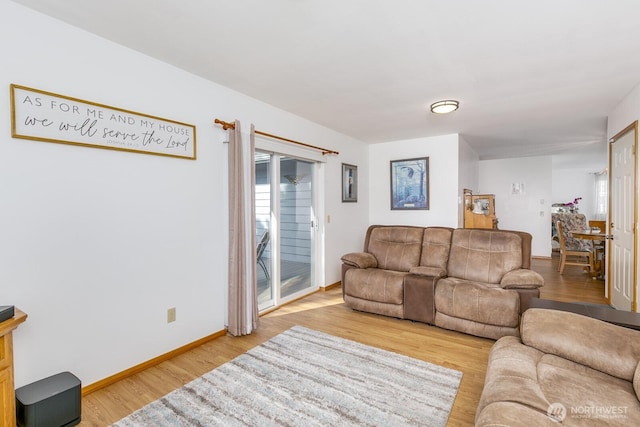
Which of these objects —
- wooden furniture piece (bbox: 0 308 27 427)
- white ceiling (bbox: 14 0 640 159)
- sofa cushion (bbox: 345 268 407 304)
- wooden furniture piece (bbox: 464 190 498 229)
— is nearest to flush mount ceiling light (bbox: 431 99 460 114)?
white ceiling (bbox: 14 0 640 159)

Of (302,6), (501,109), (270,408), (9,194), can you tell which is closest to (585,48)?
(501,109)

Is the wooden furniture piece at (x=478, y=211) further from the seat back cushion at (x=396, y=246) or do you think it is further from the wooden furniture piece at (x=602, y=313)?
the wooden furniture piece at (x=602, y=313)

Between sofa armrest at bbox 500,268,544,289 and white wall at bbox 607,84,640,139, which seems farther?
white wall at bbox 607,84,640,139

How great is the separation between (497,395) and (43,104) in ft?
9.37

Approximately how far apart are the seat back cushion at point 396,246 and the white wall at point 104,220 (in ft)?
6.39

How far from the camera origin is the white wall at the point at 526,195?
6.94m

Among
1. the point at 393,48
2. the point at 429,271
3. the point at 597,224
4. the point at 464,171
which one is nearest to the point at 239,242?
the point at 429,271

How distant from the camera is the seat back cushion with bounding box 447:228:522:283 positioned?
3230 mm

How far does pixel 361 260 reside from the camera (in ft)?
12.3

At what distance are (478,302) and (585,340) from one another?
1.28 metres

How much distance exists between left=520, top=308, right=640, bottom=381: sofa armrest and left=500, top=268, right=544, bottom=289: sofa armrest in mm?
1073

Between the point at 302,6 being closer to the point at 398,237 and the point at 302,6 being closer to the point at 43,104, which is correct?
the point at 43,104

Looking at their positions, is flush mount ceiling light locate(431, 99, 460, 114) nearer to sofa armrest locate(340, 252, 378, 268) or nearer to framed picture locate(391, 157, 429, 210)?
framed picture locate(391, 157, 429, 210)

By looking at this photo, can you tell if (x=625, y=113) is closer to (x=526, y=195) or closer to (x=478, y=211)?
(x=478, y=211)
